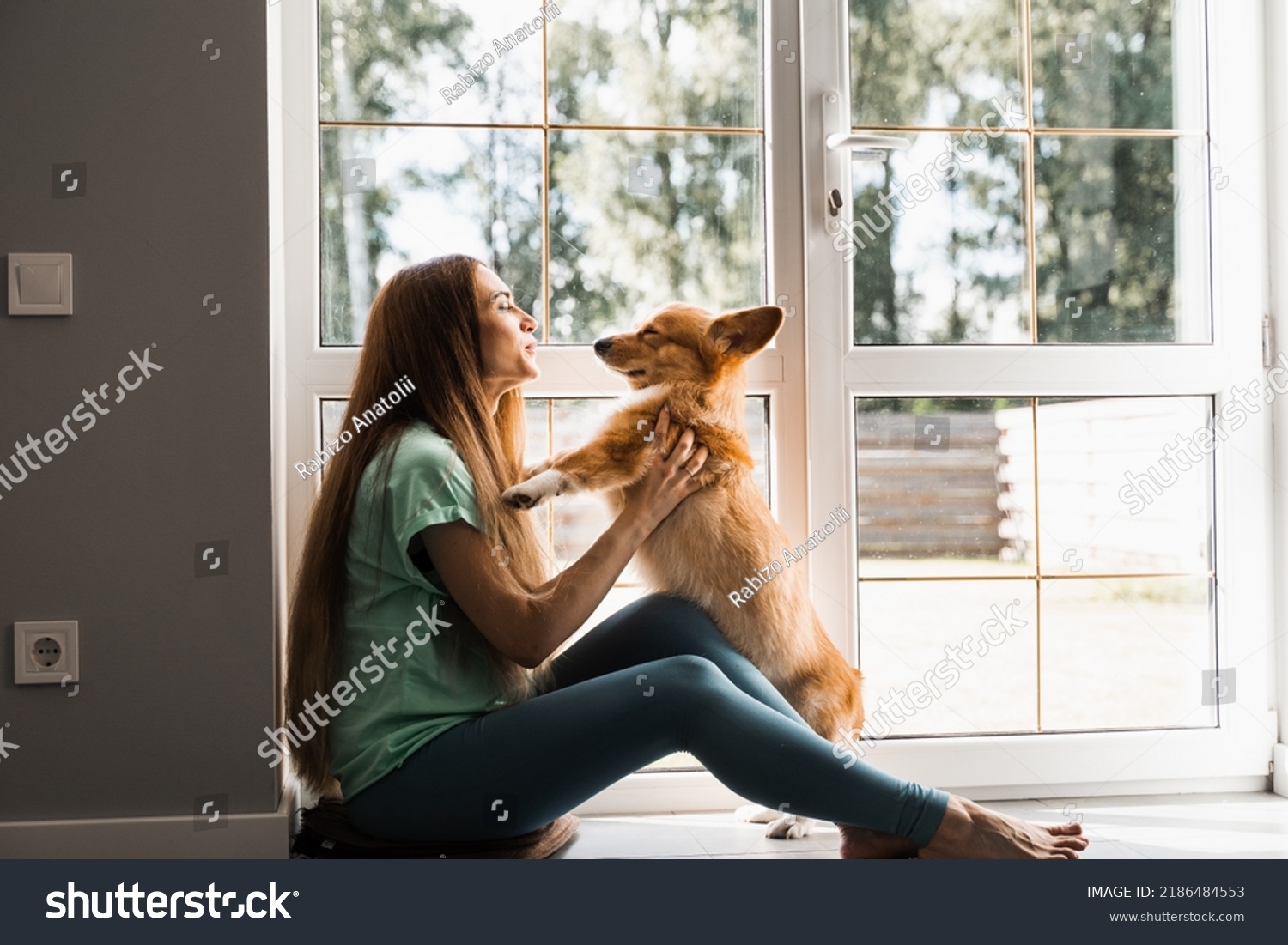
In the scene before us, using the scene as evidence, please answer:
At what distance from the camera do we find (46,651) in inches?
69.1

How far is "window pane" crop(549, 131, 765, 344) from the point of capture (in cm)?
218

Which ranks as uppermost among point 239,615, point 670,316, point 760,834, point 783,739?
point 670,316

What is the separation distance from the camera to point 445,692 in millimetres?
1703

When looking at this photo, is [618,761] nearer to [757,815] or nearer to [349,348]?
[757,815]

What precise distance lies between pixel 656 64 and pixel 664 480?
36.6 inches

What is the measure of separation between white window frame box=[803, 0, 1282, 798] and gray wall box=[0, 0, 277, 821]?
1103 mm

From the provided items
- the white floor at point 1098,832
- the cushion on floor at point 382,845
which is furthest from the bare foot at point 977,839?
the cushion on floor at point 382,845

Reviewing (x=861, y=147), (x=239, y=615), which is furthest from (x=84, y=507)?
(x=861, y=147)

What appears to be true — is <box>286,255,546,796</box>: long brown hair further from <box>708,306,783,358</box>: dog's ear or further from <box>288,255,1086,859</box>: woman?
<box>708,306,783,358</box>: dog's ear

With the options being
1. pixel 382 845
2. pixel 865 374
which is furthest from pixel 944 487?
pixel 382 845

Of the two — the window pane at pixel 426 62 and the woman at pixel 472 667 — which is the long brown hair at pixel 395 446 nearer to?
the woman at pixel 472 667

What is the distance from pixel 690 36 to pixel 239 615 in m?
1.46
